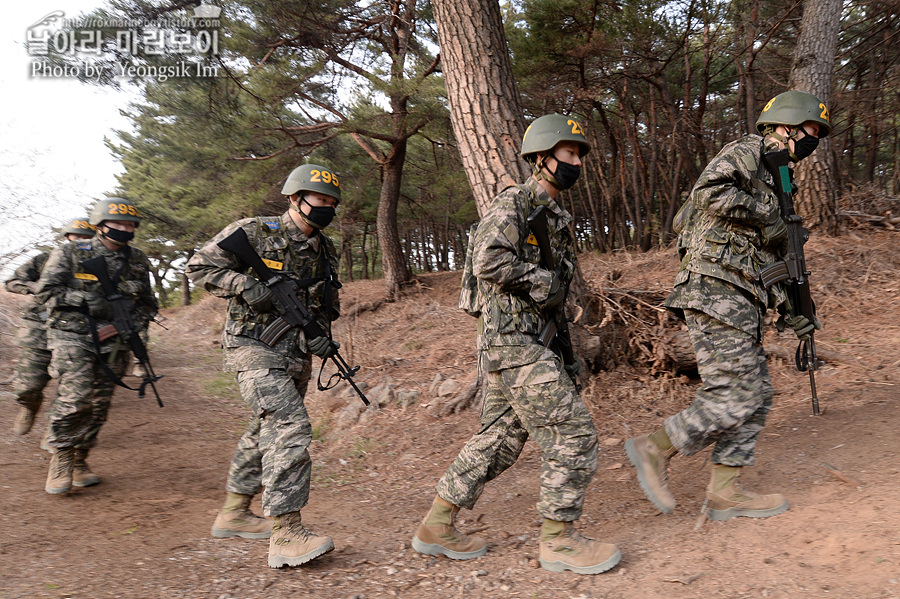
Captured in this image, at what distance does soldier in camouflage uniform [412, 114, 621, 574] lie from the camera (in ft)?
9.23

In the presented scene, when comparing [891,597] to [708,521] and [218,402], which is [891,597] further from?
[218,402]

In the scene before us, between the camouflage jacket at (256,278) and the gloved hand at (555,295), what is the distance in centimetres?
154

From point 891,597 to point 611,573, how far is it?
113 cm

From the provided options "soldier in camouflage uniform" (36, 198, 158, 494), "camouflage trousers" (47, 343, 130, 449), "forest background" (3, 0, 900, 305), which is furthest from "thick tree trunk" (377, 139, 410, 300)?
"camouflage trousers" (47, 343, 130, 449)

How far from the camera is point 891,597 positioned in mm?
2271

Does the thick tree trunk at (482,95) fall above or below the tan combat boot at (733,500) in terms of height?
above

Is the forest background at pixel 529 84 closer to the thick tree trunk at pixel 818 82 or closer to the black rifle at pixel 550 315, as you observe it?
the thick tree trunk at pixel 818 82

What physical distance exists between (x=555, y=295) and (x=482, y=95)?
271 cm

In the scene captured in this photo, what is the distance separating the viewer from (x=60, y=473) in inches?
174

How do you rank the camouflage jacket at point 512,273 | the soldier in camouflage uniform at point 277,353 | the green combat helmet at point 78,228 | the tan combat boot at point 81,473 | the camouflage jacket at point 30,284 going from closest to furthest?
the camouflage jacket at point 512,273, the soldier in camouflage uniform at point 277,353, the tan combat boot at point 81,473, the green combat helmet at point 78,228, the camouflage jacket at point 30,284

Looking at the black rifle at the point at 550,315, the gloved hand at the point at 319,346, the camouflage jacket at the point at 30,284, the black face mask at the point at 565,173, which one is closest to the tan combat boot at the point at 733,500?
the black rifle at the point at 550,315

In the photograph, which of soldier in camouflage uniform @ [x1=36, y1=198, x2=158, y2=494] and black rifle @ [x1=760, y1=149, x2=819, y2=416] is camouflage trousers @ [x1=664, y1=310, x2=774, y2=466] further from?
soldier in camouflage uniform @ [x1=36, y1=198, x2=158, y2=494]

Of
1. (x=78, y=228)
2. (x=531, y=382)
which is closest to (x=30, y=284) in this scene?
(x=78, y=228)

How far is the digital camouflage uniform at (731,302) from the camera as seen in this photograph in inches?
123
